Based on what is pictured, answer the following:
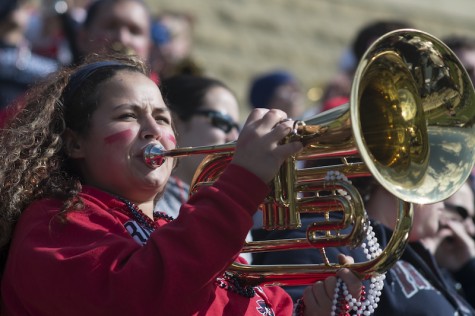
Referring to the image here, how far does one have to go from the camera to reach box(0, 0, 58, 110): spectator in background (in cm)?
502

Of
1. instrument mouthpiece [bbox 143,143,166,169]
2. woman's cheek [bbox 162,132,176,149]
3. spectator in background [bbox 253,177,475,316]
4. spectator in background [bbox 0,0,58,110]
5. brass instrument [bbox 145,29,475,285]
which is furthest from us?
spectator in background [bbox 0,0,58,110]

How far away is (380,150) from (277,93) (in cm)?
442

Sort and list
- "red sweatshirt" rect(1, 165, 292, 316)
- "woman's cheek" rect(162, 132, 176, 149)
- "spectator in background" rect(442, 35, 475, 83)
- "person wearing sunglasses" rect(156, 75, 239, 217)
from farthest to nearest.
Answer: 1. "spectator in background" rect(442, 35, 475, 83)
2. "person wearing sunglasses" rect(156, 75, 239, 217)
3. "woman's cheek" rect(162, 132, 176, 149)
4. "red sweatshirt" rect(1, 165, 292, 316)

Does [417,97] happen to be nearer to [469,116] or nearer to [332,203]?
[469,116]

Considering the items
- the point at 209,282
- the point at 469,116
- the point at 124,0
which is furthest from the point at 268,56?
the point at 209,282

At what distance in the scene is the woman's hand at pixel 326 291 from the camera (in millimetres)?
2674

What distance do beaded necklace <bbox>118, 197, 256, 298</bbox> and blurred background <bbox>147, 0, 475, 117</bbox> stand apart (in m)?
6.03

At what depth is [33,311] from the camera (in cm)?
256

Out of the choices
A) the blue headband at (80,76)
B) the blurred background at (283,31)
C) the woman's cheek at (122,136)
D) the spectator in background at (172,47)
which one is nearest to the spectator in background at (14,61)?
the spectator in background at (172,47)

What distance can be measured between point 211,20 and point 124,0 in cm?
428

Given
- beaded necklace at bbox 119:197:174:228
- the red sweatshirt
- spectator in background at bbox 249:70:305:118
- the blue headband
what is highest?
the blue headband

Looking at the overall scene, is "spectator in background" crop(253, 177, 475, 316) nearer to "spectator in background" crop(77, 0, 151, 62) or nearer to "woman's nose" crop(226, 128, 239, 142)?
"woman's nose" crop(226, 128, 239, 142)

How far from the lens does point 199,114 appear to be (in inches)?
171

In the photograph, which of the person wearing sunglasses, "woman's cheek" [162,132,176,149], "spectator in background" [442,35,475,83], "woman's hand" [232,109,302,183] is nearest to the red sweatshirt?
"woman's hand" [232,109,302,183]
